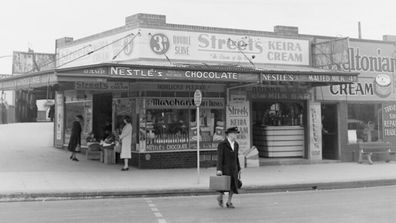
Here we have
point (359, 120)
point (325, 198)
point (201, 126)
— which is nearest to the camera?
point (325, 198)

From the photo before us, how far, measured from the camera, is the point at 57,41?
21.1 metres

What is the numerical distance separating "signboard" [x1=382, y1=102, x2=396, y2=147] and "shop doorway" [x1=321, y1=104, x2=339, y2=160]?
93.7 inches

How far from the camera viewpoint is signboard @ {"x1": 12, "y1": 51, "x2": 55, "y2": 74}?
810 inches

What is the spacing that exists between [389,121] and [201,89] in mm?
8778

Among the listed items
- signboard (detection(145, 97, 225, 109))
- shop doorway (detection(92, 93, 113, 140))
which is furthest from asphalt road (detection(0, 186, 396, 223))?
shop doorway (detection(92, 93, 113, 140))

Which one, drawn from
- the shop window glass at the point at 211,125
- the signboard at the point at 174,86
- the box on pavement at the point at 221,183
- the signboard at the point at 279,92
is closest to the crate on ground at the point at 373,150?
the signboard at the point at 279,92

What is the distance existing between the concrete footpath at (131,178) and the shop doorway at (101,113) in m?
1.15

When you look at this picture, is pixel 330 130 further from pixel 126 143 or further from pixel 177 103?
pixel 126 143

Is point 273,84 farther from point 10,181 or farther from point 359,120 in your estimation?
point 10,181

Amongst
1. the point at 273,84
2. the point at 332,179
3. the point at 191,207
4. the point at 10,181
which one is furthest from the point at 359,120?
the point at 10,181

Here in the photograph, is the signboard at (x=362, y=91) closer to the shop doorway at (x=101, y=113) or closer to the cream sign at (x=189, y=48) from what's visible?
the cream sign at (x=189, y=48)

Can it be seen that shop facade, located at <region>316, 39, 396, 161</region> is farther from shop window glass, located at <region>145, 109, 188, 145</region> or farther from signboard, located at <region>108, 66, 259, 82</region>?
shop window glass, located at <region>145, 109, 188, 145</region>

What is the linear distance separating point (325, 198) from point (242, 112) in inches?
261

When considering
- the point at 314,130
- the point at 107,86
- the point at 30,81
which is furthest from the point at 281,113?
the point at 30,81
